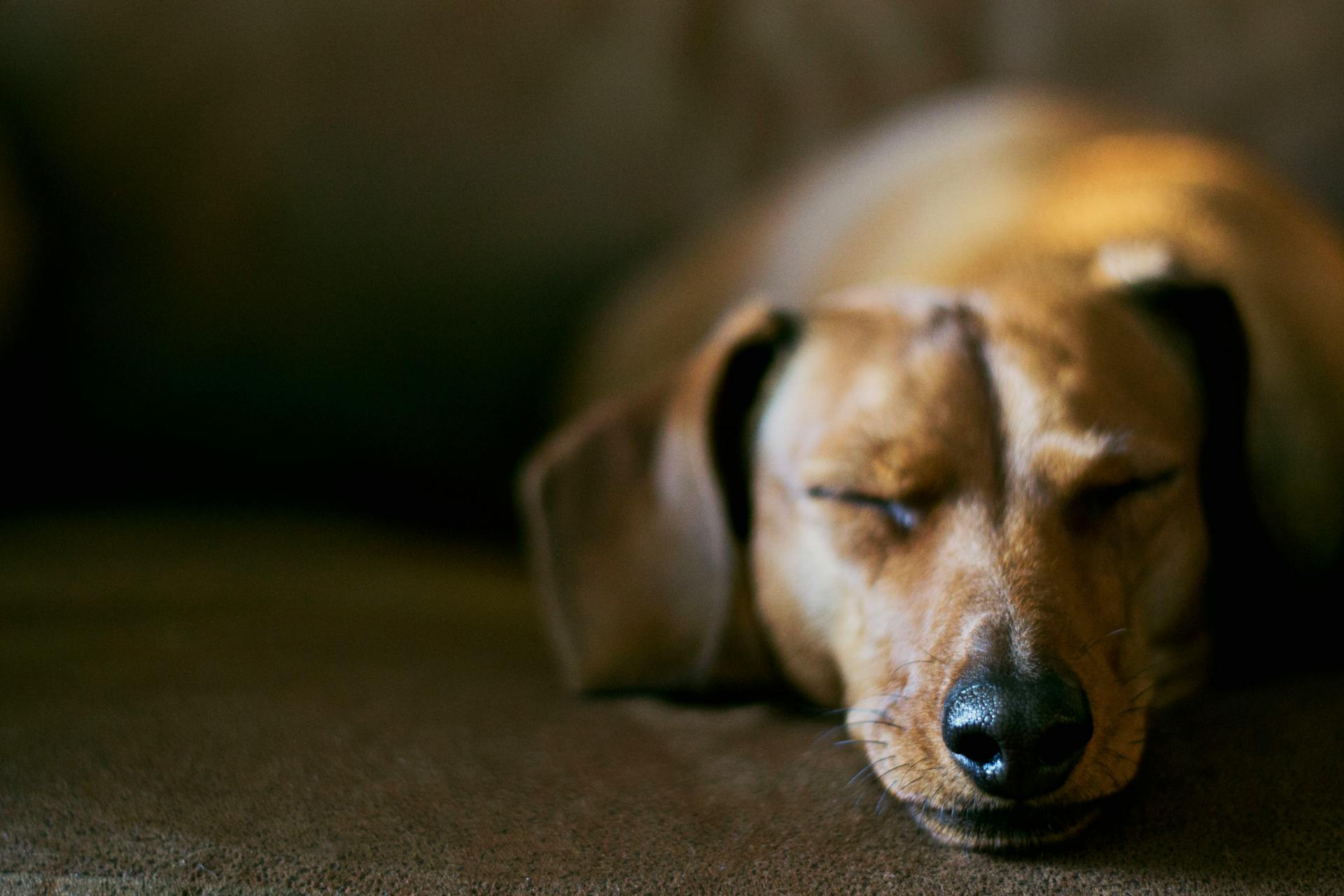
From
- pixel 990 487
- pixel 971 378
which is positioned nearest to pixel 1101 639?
pixel 990 487

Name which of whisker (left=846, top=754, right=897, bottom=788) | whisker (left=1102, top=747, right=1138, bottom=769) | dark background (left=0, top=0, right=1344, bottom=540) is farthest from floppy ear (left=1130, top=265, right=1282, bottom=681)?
dark background (left=0, top=0, right=1344, bottom=540)

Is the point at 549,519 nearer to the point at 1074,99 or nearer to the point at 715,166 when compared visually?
the point at 715,166

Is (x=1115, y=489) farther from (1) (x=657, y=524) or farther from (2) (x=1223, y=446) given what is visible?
(1) (x=657, y=524)

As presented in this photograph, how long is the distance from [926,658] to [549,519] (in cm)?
52

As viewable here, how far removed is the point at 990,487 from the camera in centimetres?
109

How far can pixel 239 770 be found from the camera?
0.97 metres

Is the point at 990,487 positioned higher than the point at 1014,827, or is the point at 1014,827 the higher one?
the point at 990,487

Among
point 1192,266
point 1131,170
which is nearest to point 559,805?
point 1192,266

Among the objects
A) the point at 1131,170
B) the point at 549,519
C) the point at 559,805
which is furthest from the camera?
the point at 1131,170

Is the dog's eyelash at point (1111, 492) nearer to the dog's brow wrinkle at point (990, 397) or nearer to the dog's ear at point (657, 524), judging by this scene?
the dog's brow wrinkle at point (990, 397)

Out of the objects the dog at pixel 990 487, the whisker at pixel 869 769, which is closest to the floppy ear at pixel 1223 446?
the dog at pixel 990 487

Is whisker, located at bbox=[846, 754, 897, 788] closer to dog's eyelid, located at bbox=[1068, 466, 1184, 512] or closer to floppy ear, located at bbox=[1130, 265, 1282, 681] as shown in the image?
dog's eyelid, located at bbox=[1068, 466, 1184, 512]

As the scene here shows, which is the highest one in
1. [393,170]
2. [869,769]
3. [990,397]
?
[393,170]

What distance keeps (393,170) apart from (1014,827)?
158 centimetres
